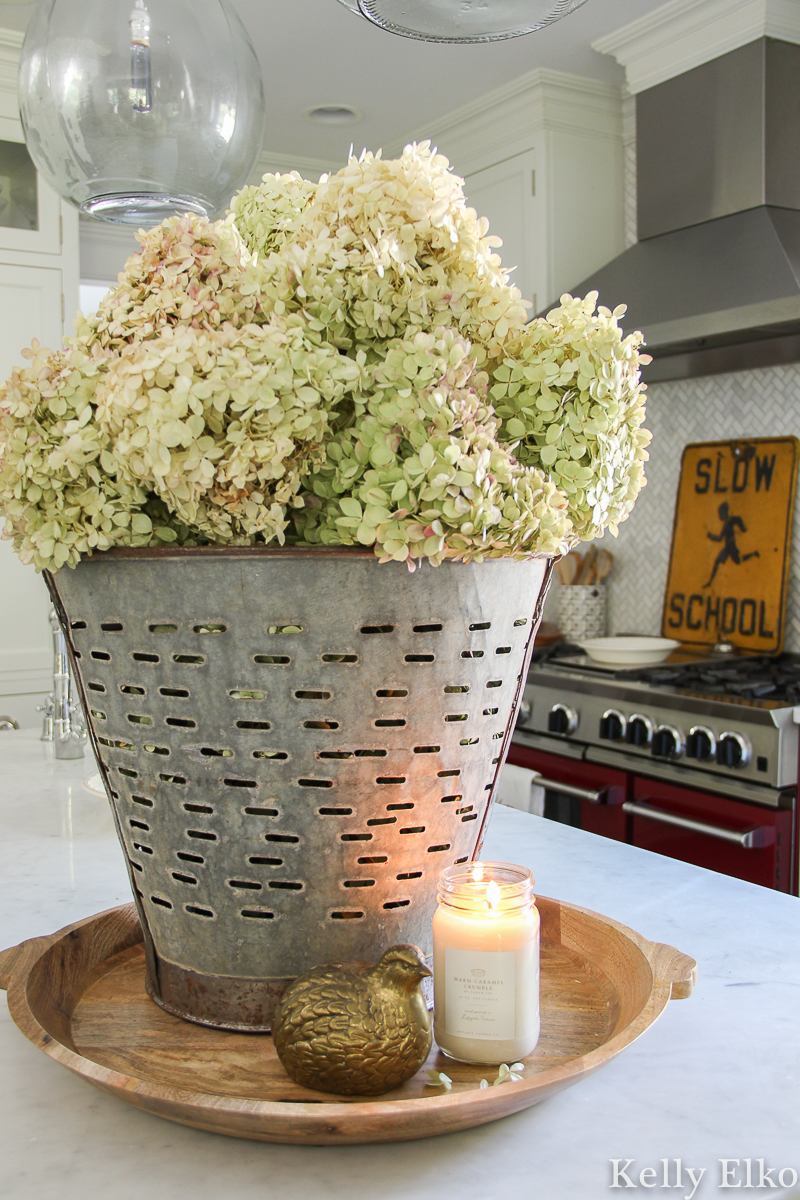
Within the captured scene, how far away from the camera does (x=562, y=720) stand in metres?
2.60

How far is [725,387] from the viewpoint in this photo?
2982 millimetres

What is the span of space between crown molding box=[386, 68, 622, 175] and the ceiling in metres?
0.03

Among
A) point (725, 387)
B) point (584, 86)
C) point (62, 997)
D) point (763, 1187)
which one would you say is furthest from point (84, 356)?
point (584, 86)

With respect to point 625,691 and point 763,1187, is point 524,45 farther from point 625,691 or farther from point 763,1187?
point 763,1187

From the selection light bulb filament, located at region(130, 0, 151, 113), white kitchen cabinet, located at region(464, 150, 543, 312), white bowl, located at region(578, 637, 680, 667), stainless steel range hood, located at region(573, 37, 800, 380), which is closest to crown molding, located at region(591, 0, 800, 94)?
stainless steel range hood, located at region(573, 37, 800, 380)

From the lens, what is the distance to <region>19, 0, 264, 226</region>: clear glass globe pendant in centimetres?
92

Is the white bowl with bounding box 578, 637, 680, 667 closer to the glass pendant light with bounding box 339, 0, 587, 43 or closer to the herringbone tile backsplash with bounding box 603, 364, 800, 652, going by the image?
the herringbone tile backsplash with bounding box 603, 364, 800, 652

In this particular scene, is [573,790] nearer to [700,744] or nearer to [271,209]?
[700,744]

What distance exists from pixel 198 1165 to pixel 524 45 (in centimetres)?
306

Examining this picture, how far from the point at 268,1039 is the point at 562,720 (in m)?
2.03

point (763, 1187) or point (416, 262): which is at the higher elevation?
point (416, 262)

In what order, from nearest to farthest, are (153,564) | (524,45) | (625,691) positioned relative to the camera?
(153,564), (625,691), (524,45)

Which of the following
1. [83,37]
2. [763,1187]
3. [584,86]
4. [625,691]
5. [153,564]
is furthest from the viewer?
[584,86]

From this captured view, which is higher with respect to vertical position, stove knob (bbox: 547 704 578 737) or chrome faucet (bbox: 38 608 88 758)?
chrome faucet (bbox: 38 608 88 758)
